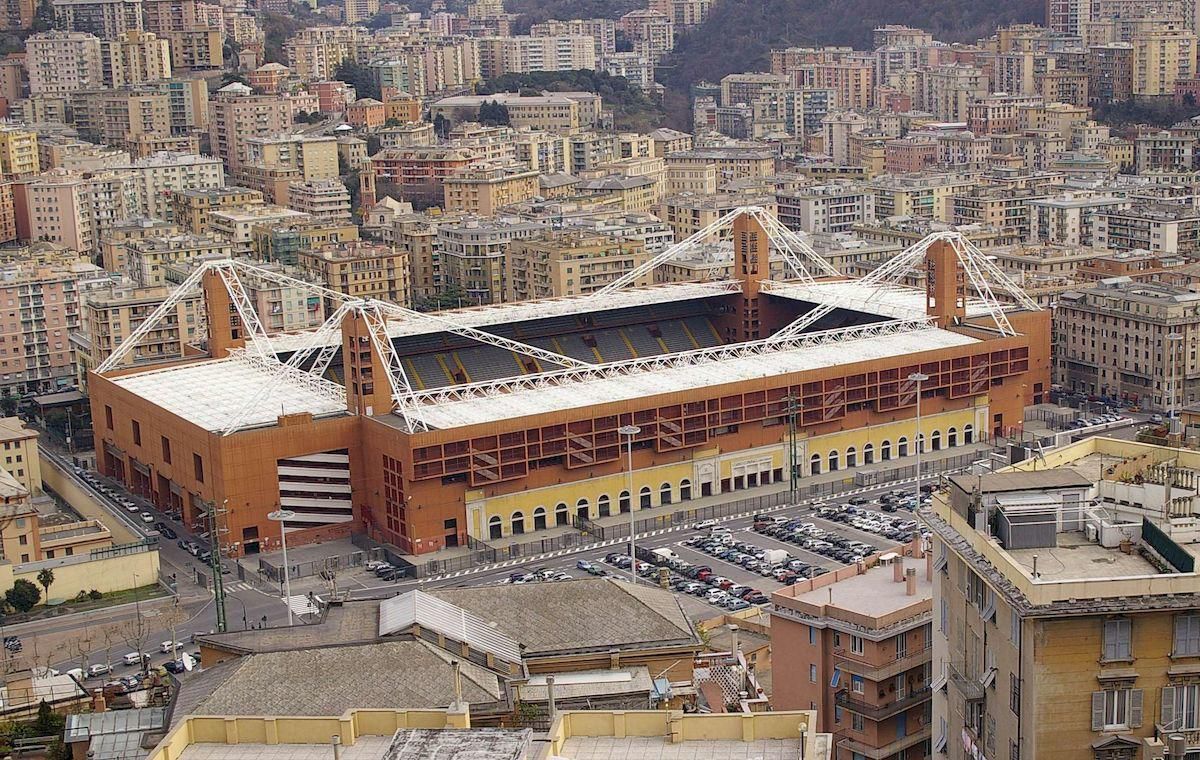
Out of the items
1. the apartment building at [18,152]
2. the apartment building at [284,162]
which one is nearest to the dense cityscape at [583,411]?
the apartment building at [284,162]

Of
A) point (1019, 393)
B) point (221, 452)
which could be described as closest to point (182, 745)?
point (221, 452)

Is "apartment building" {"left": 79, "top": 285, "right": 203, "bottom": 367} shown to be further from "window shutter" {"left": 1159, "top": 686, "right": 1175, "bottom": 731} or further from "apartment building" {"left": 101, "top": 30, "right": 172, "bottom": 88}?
"apartment building" {"left": 101, "top": 30, "right": 172, "bottom": 88}

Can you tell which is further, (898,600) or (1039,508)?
(898,600)

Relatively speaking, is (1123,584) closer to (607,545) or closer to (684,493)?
(607,545)

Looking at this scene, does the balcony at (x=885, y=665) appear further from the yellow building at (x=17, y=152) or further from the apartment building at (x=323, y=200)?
the yellow building at (x=17, y=152)

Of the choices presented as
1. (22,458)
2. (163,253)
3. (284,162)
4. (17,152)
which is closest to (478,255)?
Result: (163,253)

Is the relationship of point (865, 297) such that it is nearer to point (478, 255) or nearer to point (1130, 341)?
point (1130, 341)
